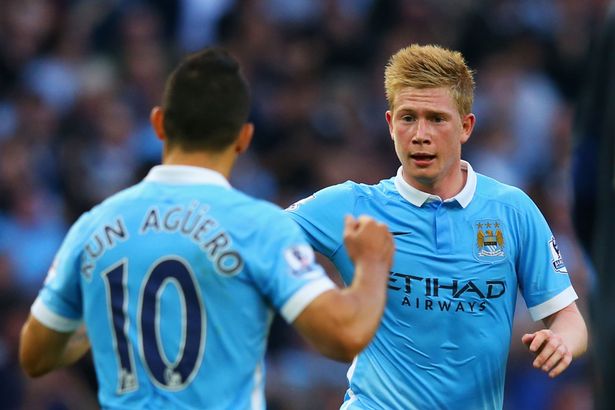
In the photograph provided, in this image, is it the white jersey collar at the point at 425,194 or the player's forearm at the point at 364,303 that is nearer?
the player's forearm at the point at 364,303

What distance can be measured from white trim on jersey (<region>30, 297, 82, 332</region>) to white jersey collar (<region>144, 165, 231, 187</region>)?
0.61 m

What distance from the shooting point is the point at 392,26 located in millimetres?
13164

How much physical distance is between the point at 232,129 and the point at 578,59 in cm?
967

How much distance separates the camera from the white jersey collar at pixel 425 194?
6039 millimetres

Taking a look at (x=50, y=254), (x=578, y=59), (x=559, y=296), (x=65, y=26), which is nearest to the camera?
(x=559, y=296)

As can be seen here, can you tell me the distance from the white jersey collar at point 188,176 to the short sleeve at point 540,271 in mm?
2010

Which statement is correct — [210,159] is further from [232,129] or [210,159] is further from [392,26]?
[392,26]

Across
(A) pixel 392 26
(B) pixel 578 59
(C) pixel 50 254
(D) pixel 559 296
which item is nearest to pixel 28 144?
(C) pixel 50 254

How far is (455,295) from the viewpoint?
587cm

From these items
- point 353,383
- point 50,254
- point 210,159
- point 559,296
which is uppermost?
point 210,159

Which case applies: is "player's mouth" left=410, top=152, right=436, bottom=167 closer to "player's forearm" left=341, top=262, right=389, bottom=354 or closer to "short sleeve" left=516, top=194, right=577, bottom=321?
"short sleeve" left=516, top=194, right=577, bottom=321

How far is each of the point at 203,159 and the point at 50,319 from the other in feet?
2.60

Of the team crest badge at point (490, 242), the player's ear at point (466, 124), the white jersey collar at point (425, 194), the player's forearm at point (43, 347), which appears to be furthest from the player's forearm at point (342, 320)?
the player's ear at point (466, 124)

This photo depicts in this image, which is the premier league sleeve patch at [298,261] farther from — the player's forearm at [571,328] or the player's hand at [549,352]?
the player's forearm at [571,328]
